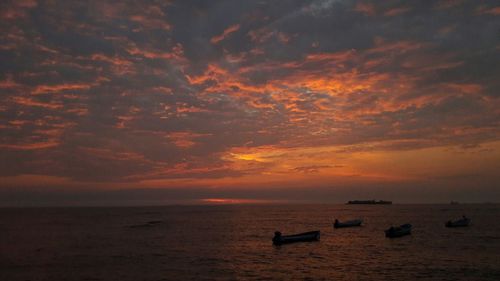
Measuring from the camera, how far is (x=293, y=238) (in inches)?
2633

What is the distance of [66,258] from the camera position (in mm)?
50812

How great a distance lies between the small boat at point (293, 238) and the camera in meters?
64.0

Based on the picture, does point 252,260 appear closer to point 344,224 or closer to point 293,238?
point 293,238

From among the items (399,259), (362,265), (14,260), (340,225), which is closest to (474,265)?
(399,259)

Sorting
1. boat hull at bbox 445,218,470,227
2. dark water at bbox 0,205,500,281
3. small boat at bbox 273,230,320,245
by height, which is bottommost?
dark water at bbox 0,205,500,281

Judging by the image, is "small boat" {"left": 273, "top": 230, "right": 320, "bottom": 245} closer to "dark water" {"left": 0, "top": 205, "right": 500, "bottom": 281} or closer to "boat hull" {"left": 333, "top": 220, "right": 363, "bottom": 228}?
"dark water" {"left": 0, "top": 205, "right": 500, "bottom": 281}

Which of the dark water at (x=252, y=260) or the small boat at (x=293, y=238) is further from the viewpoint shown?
the small boat at (x=293, y=238)

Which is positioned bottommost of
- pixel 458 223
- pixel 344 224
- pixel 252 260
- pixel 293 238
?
pixel 252 260

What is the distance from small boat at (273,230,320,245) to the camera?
6397 cm

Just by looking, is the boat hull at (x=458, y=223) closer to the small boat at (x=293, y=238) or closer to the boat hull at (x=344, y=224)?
the boat hull at (x=344, y=224)

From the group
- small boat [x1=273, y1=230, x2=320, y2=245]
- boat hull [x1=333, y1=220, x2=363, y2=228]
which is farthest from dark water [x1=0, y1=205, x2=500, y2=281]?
boat hull [x1=333, y1=220, x2=363, y2=228]

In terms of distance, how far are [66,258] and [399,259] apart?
128ft

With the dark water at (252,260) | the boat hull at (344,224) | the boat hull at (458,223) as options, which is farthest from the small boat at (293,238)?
the boat hull at (458,223)

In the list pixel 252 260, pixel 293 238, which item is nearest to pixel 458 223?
pixel 293 238
